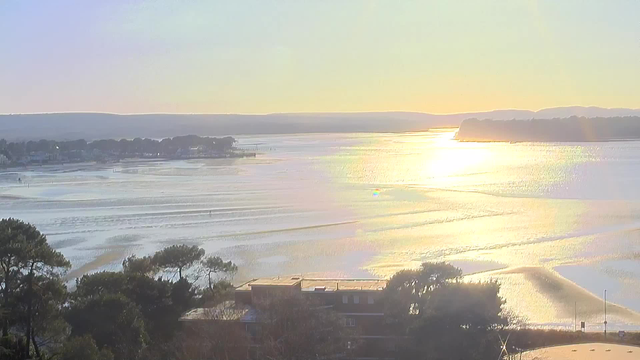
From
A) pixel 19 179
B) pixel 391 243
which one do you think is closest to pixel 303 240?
pixel 391 243

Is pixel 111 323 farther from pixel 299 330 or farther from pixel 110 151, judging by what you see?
pixel 110 151

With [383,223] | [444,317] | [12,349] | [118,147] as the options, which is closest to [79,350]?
A: [12,349]

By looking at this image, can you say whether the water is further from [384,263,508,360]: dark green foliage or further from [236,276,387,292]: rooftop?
[236,276,387,292]: rooftop

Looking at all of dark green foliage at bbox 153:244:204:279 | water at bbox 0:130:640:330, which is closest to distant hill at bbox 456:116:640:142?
water at bbox 0:130:640:330

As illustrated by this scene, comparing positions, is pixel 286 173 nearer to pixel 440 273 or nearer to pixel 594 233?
pixel 594 233

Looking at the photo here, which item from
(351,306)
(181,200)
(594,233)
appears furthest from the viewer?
(181,200)

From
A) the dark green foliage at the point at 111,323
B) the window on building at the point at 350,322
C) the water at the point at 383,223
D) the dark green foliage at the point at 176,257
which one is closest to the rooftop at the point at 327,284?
the window on building at the point at 350,322

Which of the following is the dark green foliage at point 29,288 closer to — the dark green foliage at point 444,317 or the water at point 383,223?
the dark green foliage at point 444,317
